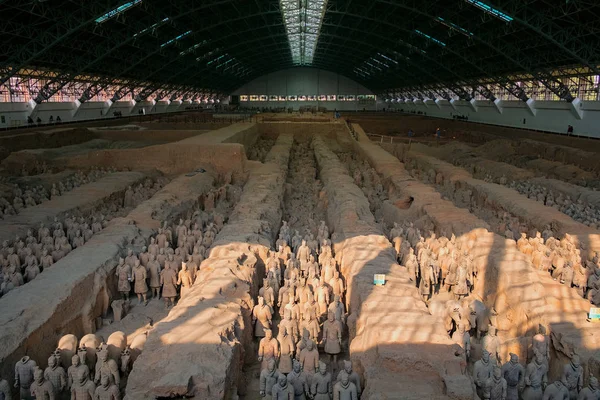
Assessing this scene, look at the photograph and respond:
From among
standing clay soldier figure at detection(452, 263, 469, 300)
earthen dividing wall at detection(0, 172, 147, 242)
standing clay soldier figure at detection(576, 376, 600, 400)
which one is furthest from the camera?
earthen dividing wall at detection(0, 172, 147, 242)

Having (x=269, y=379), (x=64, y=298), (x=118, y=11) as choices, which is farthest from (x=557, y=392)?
(x=118, y=11)

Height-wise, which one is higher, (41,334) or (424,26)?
(424,26)

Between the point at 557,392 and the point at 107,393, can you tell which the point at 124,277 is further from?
the point at 557,392

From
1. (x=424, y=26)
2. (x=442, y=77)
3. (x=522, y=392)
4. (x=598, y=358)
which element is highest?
(x=424, y=26)

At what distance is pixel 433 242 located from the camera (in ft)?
27.5

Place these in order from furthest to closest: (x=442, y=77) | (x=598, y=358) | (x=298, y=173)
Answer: (x=442, y=77) < (x=298, y=173) < (x=598, y=358)

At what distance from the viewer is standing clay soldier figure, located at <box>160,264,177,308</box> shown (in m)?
7.38

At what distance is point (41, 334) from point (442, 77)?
31.5 meters

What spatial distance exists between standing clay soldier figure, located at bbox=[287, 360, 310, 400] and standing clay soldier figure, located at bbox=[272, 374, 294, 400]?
0.35ft

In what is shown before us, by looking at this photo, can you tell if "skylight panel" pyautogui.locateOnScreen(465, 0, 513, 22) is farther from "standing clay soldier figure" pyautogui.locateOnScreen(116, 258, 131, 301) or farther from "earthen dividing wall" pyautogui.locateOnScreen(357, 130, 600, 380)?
"standing clay soldier figure" pyautogui.locateOnScreen(116, 258, 131, 301)

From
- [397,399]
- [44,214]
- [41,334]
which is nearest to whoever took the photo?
[397,399]

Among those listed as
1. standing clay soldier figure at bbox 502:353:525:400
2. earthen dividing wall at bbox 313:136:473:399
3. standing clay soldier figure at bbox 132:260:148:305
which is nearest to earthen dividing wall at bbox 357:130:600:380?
standing clay soldier figure at bbox 502:353:525:400

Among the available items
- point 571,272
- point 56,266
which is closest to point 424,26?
point 571,272

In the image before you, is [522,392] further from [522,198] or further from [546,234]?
[522,198]
